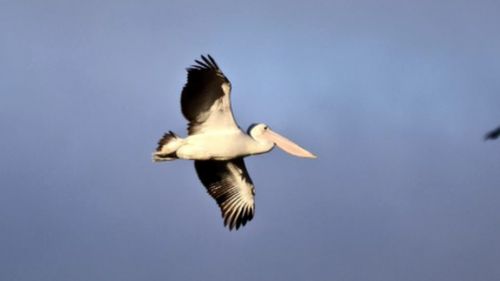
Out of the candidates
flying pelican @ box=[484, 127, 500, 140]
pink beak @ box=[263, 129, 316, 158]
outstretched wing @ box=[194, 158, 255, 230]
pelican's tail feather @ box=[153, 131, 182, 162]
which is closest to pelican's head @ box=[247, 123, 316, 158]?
pink beak @ box=[263, 129, 316, 158]

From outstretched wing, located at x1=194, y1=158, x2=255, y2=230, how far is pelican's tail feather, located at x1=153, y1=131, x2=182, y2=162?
3.63 ft

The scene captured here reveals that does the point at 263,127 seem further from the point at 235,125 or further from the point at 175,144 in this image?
the point at 175,144

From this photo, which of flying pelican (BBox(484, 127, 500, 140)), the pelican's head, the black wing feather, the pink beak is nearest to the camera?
flying pelican (BBox(484, 127, 500, 140))

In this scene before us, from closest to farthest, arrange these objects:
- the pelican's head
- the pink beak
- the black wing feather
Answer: the black wing feather
the pelican's head
the pink beak

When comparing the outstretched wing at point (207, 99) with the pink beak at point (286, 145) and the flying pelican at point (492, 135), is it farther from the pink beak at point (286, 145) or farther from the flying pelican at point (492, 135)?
the flying pelican at point (492, 135)

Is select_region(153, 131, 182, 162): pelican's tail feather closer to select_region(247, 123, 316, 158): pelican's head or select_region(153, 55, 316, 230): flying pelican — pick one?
select_region(153, 55, 316, 230): flying pelican

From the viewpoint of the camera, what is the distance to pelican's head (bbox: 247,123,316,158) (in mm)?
13641

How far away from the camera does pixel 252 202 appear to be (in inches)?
544

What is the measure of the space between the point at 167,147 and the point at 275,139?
241 cm

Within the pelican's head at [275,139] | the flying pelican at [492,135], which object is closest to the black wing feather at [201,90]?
the pelican's head at [275,139]

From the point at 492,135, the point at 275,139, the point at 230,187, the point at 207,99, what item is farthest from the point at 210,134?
the point at 492,135

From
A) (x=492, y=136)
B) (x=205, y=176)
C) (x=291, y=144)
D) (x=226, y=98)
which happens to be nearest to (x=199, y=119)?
(x=226, y=98)

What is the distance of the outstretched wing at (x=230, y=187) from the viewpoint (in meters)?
13.7

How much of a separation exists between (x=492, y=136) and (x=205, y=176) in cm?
591
